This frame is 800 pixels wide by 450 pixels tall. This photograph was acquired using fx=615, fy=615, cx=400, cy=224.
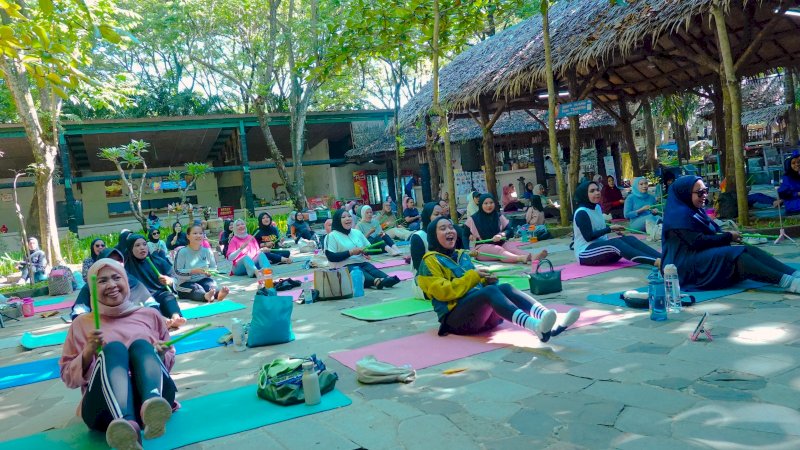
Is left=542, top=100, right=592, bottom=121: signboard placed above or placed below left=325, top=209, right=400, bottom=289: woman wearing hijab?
above

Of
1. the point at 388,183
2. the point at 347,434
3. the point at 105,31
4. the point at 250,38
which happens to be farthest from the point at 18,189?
the point at 347,434

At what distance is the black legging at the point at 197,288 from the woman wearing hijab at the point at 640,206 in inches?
240

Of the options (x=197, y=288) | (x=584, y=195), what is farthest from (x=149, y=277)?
(x=584, y=195)

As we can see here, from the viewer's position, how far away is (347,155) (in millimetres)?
23391

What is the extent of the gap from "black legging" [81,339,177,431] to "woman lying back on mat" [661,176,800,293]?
4316 mm

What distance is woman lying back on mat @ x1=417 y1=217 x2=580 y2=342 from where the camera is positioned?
409 centimetres

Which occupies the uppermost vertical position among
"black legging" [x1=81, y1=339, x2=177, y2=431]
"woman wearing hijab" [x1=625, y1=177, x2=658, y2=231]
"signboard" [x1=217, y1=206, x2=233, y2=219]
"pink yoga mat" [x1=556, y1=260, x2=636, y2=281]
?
"signboard" [x1=217, y1=206, x2=233, y2=219]

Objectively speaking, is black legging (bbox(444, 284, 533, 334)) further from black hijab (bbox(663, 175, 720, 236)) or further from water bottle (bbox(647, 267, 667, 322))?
black hijab (bbox(663, 175, 720, 236))

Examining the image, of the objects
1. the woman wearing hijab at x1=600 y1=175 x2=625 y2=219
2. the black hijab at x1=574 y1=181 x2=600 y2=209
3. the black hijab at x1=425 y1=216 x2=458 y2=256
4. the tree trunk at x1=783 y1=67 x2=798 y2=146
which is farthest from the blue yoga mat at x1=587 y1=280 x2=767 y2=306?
the tree trunk at x1=783 y1=67 x2=798 y2=146

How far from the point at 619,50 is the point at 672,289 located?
5998 mm

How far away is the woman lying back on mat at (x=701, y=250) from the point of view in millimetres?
5117

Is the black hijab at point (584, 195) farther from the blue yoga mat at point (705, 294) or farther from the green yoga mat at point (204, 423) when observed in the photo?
the green yoga mat at point (204, 423)

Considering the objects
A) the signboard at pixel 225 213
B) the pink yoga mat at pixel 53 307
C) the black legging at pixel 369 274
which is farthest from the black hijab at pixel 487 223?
the signboard at pixel 225 213

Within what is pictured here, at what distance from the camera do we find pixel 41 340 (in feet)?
21.0
